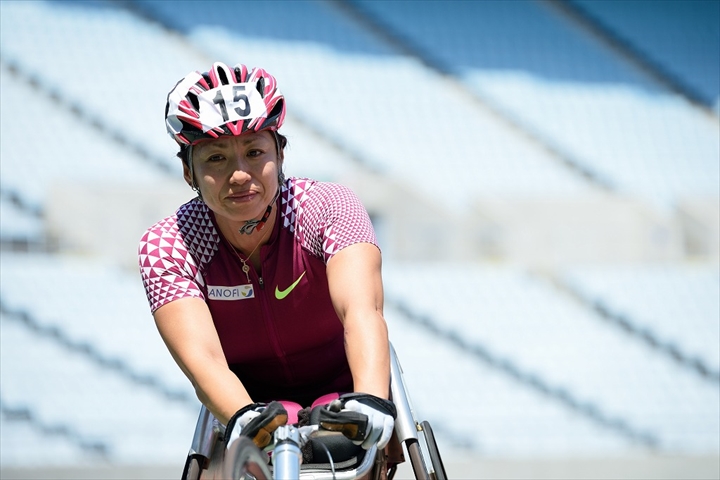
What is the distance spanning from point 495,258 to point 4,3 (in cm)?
542

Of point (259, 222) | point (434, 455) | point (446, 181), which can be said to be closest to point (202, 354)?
point (259, 222)

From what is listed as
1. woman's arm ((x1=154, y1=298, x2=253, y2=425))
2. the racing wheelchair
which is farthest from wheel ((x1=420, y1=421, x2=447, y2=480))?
woman's arm ((x1=154, y1=298, x2=253, y2=425))

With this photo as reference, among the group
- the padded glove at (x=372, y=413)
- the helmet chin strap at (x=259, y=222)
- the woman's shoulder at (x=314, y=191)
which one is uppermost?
the woman's shoulder at (x=314, y=191)

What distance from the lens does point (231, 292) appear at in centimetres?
220

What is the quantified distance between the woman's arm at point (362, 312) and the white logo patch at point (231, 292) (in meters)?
0.24

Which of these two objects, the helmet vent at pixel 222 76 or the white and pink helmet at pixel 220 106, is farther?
the helmet vent at pixel 222 76

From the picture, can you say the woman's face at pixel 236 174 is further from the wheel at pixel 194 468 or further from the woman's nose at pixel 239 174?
the wheel at pixel 194 468

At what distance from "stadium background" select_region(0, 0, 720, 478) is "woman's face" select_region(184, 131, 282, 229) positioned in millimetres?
6062

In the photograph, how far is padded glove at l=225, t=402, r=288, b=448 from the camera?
166 centimetres

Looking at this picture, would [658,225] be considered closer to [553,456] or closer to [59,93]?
[553,456]

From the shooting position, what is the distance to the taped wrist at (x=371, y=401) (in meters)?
1.71

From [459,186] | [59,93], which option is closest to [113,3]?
[59,93]

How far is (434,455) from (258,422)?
57 centimetres

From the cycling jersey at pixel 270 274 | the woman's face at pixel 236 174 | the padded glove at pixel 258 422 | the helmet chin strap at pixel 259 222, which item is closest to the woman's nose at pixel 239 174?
the woman's face at pixel 236 174
